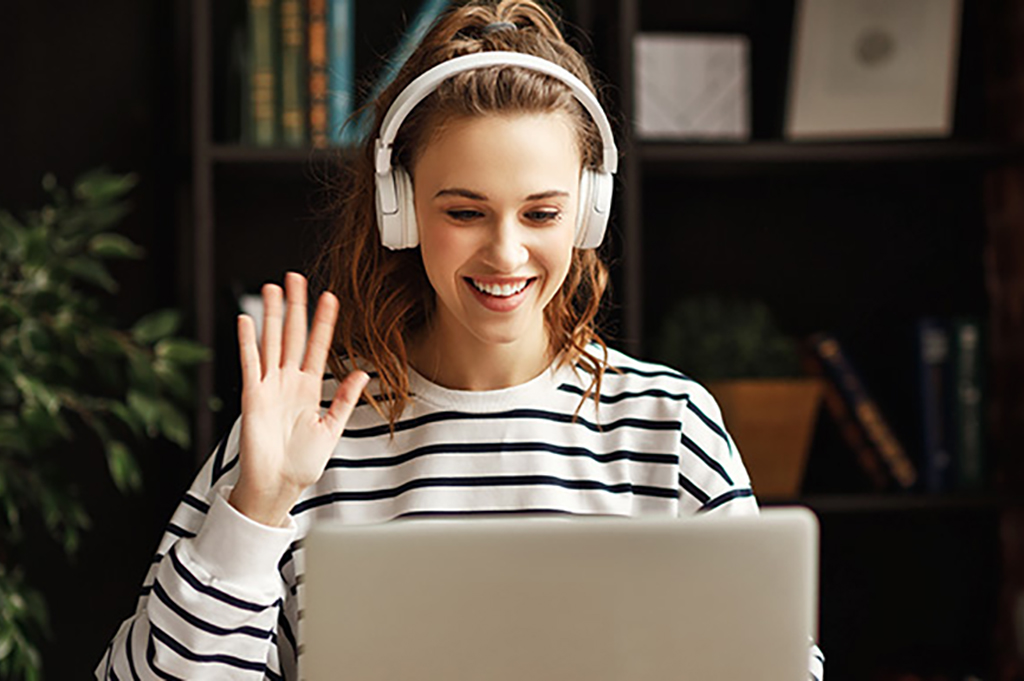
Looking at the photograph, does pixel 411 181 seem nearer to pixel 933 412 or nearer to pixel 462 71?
pixel 462 71

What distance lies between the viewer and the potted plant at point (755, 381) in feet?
6.70

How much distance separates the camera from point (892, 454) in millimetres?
2109

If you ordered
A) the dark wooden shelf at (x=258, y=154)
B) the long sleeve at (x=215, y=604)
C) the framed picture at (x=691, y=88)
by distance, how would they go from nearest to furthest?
1. the long sleeve at (x=215, y=604)
2. the dark wooden shelf at (x=258, y=154)
3. the framed picture at (x=691, y=88)

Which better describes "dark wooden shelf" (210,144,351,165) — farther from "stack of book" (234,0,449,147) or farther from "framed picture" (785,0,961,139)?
"framed picture" (785,0,961,139)

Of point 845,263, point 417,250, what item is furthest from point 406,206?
point 845,263

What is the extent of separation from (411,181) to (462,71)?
119 millimetres

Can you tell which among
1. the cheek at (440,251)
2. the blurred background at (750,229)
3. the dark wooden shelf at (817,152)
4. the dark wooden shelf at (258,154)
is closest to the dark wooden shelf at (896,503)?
the blurred background at (750,229)

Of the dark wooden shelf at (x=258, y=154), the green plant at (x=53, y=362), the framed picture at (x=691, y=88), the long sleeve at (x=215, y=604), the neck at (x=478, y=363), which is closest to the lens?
the long sleeve at (x=215, y=604)

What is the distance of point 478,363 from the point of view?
4.10 ft

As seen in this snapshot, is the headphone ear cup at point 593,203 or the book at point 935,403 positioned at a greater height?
the headphone ear cup at point 593,203

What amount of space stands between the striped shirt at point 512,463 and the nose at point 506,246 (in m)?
0.17

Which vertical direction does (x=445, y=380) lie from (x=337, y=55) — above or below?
below

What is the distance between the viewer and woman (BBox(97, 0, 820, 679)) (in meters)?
1.05

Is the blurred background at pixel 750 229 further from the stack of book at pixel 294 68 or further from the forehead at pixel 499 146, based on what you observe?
the forehead at pixel 499 146
